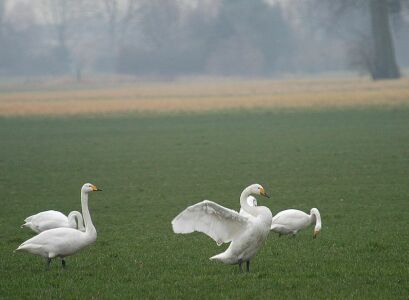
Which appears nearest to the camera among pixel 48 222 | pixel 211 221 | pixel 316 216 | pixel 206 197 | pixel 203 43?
pixel 211 221

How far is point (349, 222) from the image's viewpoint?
14734 mm

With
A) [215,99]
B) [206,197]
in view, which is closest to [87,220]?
[206,197]

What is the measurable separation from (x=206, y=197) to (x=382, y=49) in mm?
52950

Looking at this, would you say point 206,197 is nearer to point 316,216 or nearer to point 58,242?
point 316,216

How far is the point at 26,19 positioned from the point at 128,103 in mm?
97466

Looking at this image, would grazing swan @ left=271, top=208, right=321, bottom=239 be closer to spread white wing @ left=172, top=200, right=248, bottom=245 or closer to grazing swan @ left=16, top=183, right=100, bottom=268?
spread white wing @ left=172, top=200, right=248, bottom=245

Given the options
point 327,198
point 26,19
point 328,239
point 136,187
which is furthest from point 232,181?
point 26,19

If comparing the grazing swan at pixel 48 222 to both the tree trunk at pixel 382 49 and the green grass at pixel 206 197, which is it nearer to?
the green grass at pixel 206 197

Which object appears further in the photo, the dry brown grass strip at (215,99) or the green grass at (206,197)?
the dry brown grass strip at (215,99)

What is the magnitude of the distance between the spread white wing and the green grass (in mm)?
491

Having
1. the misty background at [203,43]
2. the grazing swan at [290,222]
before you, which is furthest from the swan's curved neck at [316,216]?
the misty background at [203,43]

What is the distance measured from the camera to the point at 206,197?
61.5ft

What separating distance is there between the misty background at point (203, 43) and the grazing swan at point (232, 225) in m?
77.7

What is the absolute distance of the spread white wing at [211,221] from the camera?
34.0 ft
